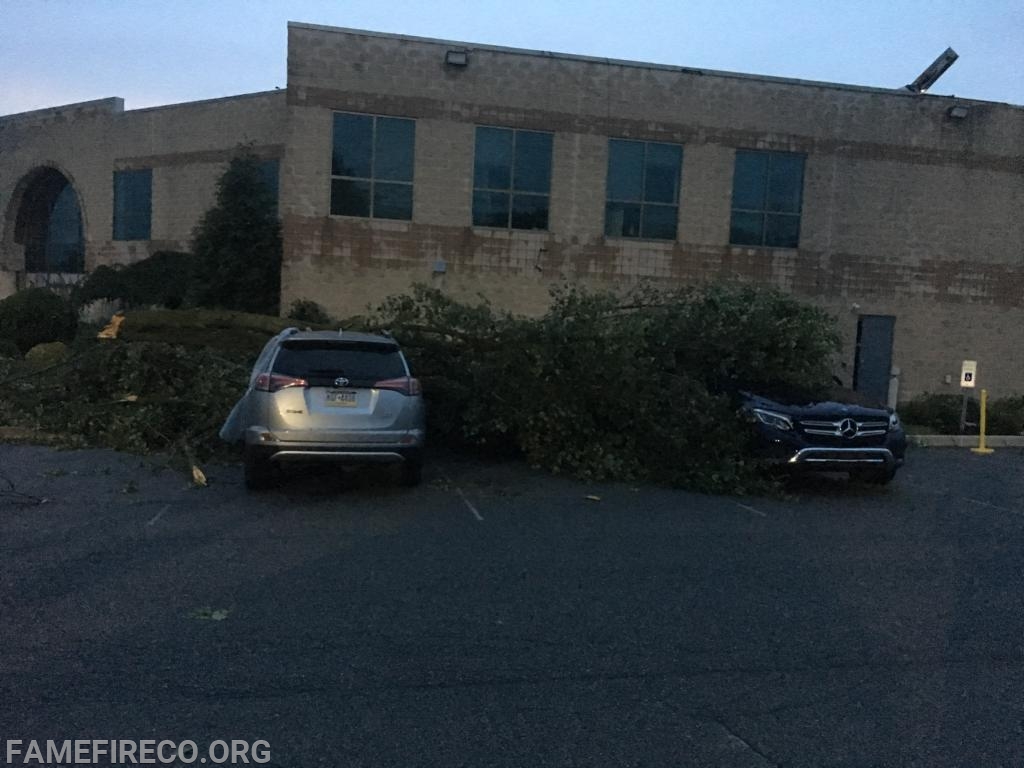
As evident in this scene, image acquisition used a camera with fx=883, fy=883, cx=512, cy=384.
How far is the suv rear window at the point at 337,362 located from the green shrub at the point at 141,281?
829 inches

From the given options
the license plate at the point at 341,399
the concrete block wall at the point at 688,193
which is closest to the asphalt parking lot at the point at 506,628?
the license plate at the point at 341,399

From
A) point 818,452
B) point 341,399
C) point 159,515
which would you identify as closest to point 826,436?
point 818,452

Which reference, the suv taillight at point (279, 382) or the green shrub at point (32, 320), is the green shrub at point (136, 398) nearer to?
the suv taillight at point (279, 382)

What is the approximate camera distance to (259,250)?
26.4 m

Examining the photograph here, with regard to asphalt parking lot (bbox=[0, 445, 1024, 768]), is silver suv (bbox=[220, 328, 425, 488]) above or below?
above

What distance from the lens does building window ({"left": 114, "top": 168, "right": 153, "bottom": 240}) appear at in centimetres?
3244

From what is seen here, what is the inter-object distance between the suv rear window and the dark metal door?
56.4ft

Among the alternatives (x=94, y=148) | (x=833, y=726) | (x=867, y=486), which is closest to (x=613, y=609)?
(x=833, y=726)

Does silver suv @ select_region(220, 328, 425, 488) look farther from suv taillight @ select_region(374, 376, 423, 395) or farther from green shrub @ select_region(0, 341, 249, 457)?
green shrub @ select_region(0, 341, 249, 457)

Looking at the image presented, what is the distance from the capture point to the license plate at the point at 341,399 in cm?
915

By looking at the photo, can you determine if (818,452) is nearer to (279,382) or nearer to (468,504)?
(468,504)

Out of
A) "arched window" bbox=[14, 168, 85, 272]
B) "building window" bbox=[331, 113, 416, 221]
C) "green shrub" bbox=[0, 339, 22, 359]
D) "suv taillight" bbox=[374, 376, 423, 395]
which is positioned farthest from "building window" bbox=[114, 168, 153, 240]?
"suv taillight" bbox=[374, 376, 423, 395]

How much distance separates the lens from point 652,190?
872 inches

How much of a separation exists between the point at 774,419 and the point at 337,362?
17.7 ft
